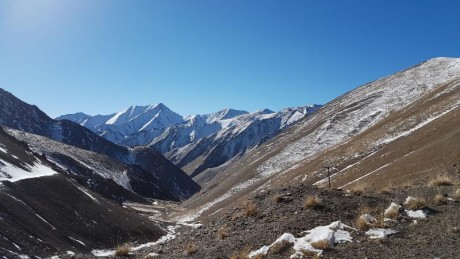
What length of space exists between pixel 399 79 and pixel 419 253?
154 m

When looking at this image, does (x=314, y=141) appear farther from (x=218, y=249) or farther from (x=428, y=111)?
(x=218, y=249)

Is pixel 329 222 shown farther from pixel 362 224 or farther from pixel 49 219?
pixel 49 219

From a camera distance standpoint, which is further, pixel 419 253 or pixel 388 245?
pixel 388 245

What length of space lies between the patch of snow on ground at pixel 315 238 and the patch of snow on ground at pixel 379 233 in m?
0.61

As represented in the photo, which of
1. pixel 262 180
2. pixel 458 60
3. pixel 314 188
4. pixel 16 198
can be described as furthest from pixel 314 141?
pixel 314 188

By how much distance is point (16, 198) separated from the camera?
135 ft

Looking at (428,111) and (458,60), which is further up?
(458,60)

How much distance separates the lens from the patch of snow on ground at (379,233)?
457 inches

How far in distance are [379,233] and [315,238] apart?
1.99 metres

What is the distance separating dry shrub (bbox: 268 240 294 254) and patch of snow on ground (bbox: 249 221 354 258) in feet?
0.31

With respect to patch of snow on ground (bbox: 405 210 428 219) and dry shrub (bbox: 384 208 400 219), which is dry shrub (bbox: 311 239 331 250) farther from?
patch of snow on ground (bbox: 405 210 428 219)

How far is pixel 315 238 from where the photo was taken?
38.3ft

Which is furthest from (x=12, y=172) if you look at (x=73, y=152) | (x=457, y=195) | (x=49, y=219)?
(x=73, y=152)

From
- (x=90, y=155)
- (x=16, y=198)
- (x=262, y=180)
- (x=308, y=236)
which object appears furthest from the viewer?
(x=90, y=155)
